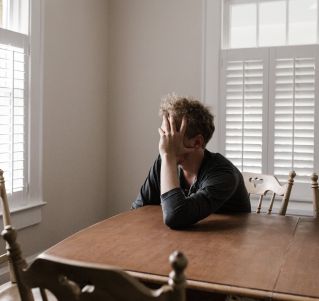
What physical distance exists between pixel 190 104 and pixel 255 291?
1.03 metres

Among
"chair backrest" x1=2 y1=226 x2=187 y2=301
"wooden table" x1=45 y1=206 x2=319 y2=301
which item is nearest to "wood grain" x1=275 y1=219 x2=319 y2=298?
"wooden table" x1=45 y1=206 x2=319 y2=301

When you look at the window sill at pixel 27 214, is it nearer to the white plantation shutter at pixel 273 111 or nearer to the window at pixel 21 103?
the window at pixel 21 103

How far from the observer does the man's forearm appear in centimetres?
175

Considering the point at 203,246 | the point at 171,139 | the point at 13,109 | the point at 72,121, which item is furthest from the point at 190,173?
the point at 72,121

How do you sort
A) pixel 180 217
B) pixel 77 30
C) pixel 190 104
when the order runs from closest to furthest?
pixel 180 217 < pixel 190 104 < pixel 77 30

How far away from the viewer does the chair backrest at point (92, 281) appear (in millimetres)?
774

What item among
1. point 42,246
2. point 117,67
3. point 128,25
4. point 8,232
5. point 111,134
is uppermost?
point 128,25

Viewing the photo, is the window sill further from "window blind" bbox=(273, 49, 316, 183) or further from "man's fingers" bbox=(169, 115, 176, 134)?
"window blind" bbox=(273, 49, 316, 183)

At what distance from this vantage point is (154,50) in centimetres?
351

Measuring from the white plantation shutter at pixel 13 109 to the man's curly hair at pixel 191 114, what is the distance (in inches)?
43.3

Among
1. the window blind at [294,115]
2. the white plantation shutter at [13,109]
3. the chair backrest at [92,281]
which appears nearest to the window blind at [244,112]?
the window blind at [294,115]

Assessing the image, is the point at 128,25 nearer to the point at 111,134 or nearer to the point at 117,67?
the point at 117,67

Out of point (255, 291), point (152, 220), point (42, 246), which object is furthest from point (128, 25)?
point (255, 291)

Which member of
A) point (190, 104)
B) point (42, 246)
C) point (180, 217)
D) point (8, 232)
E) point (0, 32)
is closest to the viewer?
point (8, 232)
